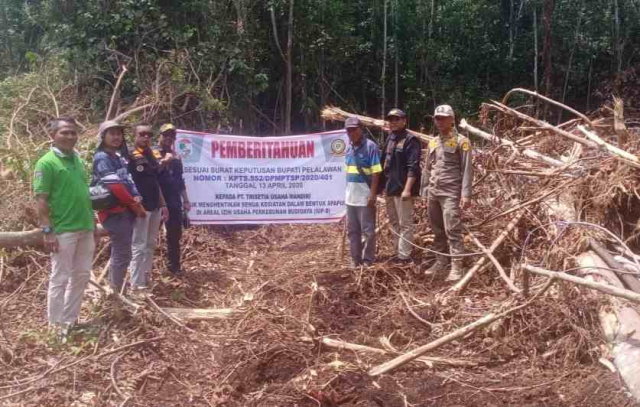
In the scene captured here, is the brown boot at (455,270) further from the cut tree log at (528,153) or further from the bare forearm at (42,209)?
the bare forearm at (42,209)

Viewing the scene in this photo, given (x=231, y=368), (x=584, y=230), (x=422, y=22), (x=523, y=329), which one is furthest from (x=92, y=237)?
(x=422, y=22)

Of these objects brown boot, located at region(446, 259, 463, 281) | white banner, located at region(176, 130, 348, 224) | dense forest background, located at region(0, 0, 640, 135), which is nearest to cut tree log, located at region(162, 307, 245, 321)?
brown boot, located at region(446, 259, 463, 281)

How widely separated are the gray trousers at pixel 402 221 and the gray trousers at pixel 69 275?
301 centimetres

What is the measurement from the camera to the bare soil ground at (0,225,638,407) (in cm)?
403

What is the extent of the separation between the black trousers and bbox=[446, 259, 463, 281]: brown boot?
276cm

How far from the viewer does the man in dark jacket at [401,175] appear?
645 centimetres

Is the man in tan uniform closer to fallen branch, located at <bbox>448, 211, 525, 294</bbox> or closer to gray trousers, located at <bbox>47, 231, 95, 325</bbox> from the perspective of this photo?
fallen branch, located at <bbox>448, 211, 525, 294</bbox>

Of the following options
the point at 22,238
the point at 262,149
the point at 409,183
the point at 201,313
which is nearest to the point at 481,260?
the point at 409,183

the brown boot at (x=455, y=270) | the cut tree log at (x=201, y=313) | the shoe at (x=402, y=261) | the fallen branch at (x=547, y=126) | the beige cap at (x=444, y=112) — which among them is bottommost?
the shoe at (x=402, y=261)

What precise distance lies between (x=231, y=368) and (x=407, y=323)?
4.88 ft

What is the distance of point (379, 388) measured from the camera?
13.2 feet

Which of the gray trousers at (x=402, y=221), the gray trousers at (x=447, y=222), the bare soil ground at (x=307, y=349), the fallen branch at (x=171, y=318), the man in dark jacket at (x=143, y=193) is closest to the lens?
the bare soil ground at (x=307, y=349)

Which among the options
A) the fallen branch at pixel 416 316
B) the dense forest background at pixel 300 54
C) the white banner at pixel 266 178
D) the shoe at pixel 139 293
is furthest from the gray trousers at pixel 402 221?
the dense forest background at pixel 300 54

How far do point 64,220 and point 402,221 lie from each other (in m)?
3.27
